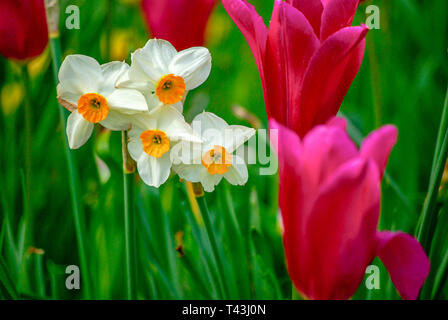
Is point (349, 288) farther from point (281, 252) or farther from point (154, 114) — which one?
point (281, 252)

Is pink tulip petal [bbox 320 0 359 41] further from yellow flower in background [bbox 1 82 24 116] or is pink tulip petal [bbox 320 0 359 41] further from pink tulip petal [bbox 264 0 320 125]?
yellow flower in background [bbox 1 82 24 116]

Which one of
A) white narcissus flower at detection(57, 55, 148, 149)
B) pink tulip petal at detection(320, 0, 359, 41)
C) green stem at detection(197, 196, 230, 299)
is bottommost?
green stem at detection(197, 196, 230, 299)

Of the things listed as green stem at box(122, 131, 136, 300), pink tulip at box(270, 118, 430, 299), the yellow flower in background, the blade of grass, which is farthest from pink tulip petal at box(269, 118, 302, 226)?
the yellow flower in background

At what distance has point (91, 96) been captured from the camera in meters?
0.34

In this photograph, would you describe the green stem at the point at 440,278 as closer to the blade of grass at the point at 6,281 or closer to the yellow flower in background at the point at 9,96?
the blade of grass at the point at 6,281

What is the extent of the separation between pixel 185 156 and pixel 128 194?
47 millimetres

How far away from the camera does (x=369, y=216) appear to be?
275 millimetres

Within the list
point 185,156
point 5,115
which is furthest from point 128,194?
point 5,115

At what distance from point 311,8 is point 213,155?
110 mm

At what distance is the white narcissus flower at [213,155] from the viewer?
1.16ft

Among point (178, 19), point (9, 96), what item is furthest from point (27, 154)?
point (9, 96)

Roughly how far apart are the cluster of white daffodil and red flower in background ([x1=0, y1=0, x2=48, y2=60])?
150 mm

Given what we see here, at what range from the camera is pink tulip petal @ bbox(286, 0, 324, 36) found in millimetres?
341

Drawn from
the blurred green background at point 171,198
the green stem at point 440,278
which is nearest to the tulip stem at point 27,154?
the blurred green background at point 171,198
